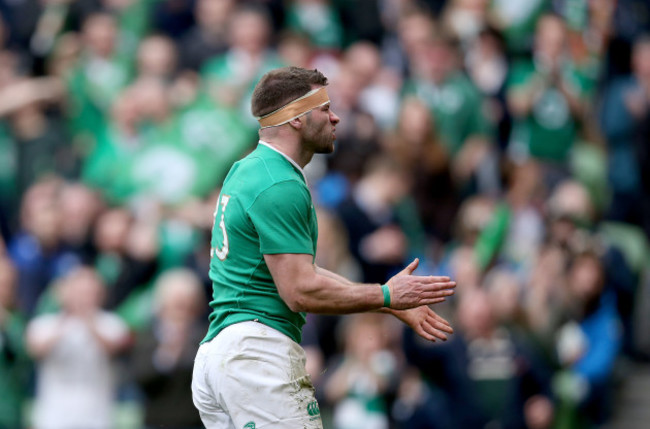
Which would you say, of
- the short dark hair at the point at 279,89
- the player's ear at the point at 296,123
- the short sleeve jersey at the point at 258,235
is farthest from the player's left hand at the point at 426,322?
the short dark hair at the point at 279,89

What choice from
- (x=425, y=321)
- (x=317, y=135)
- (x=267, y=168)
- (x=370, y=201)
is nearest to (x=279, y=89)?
(x=317, y=135)

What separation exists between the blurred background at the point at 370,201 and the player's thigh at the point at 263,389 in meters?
4.19

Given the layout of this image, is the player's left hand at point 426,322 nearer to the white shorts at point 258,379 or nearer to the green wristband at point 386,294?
the green wristband at point 386,294

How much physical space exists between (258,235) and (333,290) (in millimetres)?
426

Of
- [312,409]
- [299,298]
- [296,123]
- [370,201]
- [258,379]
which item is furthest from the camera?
[370,201]

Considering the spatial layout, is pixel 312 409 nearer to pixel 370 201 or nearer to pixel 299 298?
pixel 299 298

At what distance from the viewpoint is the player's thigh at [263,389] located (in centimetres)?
502

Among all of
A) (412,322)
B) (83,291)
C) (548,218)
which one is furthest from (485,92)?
(412,322)

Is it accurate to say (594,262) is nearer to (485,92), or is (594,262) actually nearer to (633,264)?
(633,264)

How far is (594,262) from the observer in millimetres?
9820

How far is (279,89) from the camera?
525 centimetres

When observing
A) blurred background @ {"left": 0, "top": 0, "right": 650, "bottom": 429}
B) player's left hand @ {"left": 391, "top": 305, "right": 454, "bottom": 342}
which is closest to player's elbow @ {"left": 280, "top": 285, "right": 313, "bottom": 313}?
player's left hand @ {"left": 391, "top": 305, "right": 454, "bottom": 342}

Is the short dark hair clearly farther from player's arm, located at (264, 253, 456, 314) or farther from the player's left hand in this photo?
the player's left hand

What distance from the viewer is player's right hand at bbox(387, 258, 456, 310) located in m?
4.98
